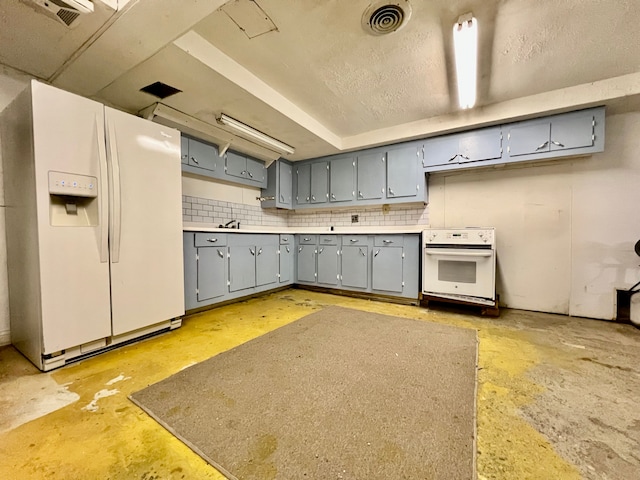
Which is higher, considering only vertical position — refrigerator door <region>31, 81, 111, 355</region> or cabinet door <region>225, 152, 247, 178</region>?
cabinet door <region>225, 152, 247, 178</region>

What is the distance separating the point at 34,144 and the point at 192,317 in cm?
194

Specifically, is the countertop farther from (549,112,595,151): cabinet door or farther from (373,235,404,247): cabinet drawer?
(549,112,595,151): cabinet door

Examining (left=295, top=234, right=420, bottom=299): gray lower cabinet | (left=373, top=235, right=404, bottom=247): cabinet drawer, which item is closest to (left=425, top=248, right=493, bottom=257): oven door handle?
(left=295, top=234, right=420, bottom=299): gray lower cabinet

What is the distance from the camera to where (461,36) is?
1.82 m

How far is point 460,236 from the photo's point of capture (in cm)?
301

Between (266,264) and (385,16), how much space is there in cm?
304

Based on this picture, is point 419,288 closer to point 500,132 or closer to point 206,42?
point 500,132

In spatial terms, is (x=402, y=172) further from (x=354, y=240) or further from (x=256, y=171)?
(x=256, y=171)

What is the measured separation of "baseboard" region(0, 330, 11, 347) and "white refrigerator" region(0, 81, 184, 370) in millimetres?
82

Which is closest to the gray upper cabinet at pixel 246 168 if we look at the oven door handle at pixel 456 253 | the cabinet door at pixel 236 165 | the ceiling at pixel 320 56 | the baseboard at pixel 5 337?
the cabinet door at pixel 236 165

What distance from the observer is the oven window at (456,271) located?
3.00 m

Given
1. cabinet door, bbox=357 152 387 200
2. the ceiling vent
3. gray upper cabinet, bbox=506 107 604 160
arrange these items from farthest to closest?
cabinet door, bbox=357 152 387 200 < gray upper cabinet, bbox=506 107 604 160 < the ceiling vent

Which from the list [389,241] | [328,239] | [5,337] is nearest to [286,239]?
[328,239]

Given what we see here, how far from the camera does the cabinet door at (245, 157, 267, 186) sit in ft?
13.1
